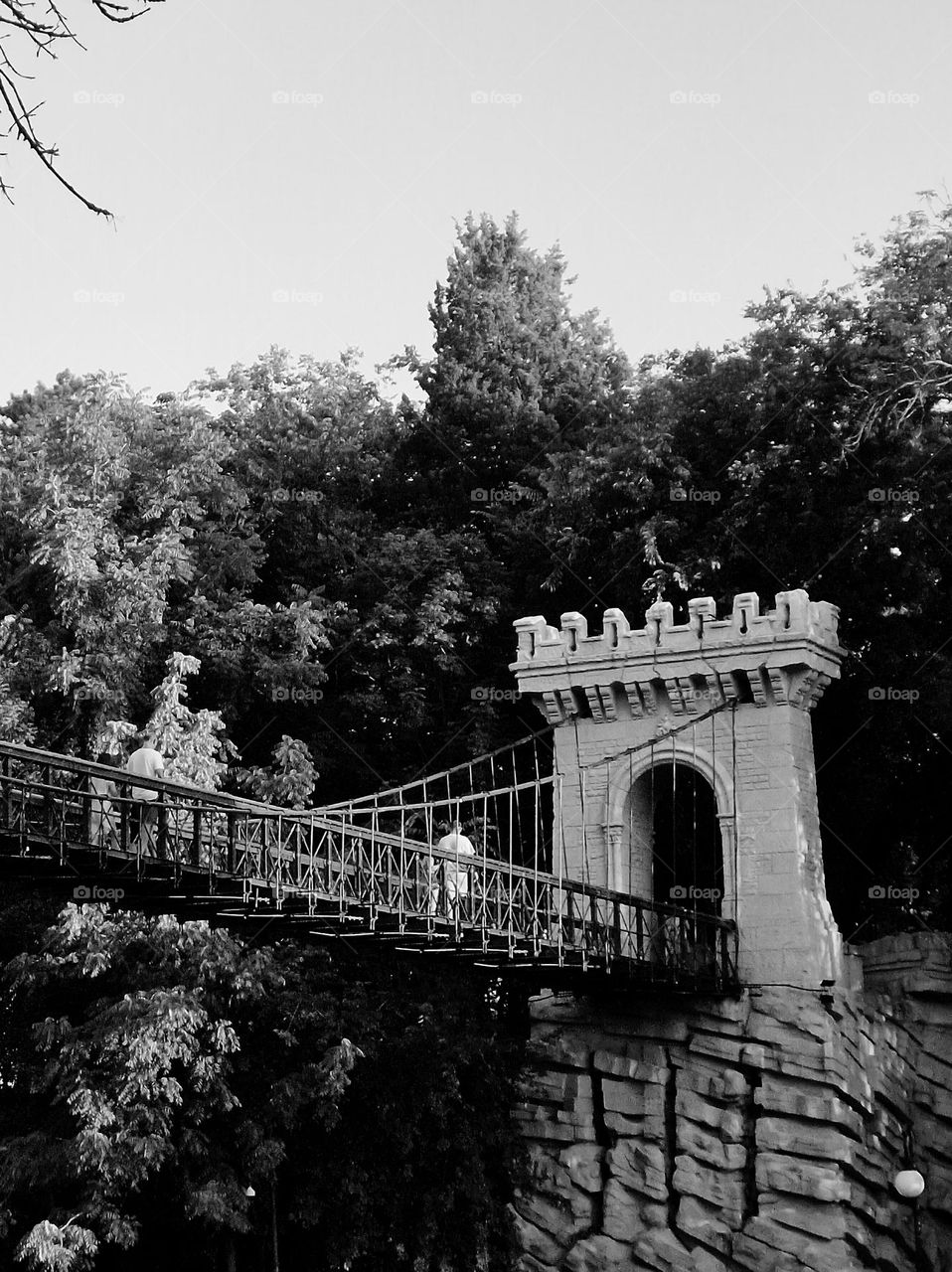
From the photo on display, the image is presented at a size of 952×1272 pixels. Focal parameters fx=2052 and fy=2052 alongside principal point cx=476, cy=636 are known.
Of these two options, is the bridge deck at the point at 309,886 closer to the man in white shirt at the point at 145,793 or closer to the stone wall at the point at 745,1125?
the man in white shirt at the point at 145,793

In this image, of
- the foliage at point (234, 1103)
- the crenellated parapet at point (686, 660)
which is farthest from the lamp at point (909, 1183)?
the crenellated parapet at point (686, 660)

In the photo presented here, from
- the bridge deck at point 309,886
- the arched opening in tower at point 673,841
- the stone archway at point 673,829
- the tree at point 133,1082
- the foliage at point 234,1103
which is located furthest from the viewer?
the arched opening in tower at point 673,841

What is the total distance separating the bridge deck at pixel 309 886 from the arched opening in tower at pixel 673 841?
3.21ft

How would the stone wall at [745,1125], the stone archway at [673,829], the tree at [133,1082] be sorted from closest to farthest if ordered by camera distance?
the stone wall at [745,1125]
the tree at [133,1082]
the stone archway at [673,829]

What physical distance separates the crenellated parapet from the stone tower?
0.02m

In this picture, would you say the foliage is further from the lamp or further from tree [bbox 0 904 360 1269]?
the lamp

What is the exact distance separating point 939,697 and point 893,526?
210 cm

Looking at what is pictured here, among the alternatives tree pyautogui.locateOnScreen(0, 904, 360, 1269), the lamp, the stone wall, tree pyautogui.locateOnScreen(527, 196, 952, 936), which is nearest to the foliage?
tree pyautogui.locateOnScreen(0, 904, 360, 1269)

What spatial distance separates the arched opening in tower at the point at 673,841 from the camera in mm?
23453

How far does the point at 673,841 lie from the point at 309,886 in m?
7.84

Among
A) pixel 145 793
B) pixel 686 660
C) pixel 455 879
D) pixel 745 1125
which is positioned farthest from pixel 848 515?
pixel 145 793

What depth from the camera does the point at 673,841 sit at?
77.8 feet

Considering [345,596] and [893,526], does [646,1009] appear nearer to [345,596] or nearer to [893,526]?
[893,526]

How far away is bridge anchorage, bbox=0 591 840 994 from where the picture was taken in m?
18.7
